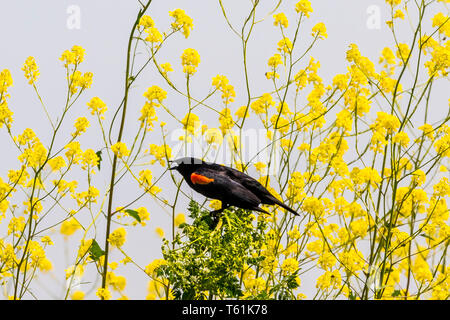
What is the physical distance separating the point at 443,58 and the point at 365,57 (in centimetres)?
52

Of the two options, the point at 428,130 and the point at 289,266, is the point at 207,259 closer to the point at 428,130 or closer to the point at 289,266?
the point at 289,266

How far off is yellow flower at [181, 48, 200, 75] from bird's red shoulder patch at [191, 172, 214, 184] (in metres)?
0.93

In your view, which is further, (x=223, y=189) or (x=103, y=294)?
(x=103, y=294)

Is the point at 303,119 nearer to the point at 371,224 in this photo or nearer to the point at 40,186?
the point at 371,224

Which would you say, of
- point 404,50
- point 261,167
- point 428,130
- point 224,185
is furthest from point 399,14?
point 224,185

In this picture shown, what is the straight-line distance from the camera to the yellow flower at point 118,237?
16.5 feet

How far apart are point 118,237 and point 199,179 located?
95 cm

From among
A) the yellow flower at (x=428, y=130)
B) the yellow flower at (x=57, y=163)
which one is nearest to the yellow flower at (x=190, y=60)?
the yellow flower at (x=57, y=163)

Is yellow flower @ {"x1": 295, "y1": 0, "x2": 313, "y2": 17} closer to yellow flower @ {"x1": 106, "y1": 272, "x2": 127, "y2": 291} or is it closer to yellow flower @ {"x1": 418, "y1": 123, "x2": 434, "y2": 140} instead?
yellow flower @ {"x1": 418, "y1": 123, "x2": 434, "y2": 140}

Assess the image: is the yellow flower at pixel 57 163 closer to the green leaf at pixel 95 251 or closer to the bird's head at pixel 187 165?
the green leaf at pixel 95 251

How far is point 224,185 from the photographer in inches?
Result: 170

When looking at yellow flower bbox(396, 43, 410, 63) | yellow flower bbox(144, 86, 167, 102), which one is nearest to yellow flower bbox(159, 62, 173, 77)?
yellow flower bbox(144, 86, 167, 102)

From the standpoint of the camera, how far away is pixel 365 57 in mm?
5504
